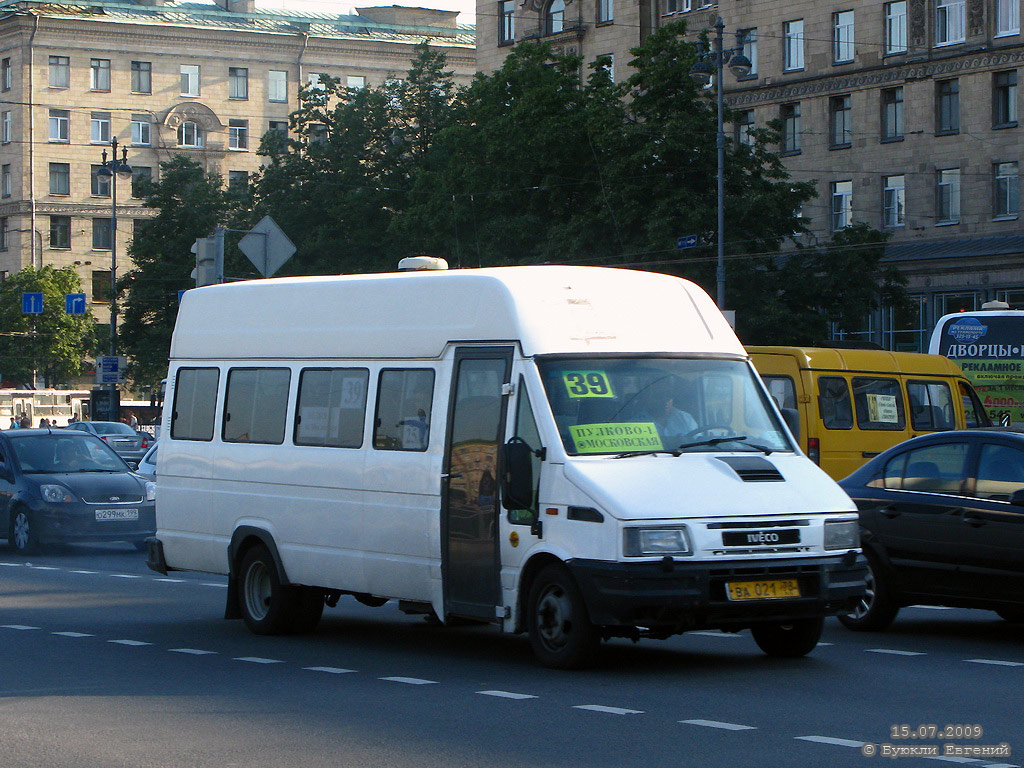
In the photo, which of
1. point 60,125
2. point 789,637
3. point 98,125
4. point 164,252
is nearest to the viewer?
point 789,637

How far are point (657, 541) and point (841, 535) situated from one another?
123 cm

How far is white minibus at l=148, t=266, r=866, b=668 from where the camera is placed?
33.4 ft

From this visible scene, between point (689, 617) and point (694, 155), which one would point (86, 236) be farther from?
point (689, 617)

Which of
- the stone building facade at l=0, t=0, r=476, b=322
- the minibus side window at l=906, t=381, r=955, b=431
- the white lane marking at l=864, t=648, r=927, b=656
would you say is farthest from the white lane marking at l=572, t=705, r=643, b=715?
the stone building facade at l=0, t=0, r=476, b=322

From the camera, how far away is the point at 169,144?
10206cm

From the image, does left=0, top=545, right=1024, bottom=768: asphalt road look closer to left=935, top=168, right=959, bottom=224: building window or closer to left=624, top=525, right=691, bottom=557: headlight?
left=624, top=525, right=691, bottom=557: headlight

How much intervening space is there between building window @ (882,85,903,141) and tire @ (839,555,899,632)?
145ft

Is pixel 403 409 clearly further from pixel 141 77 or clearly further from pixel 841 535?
pixel 141 77

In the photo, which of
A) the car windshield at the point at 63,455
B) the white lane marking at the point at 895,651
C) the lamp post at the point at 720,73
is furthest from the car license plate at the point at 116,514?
the lamp post at the point at 720,73

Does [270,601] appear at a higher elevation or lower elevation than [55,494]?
lower

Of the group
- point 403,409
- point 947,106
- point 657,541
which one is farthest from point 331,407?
point 947,106

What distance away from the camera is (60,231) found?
102000mm

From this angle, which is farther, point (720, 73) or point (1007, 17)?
point (1007, 17)

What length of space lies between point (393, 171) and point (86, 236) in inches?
1943
